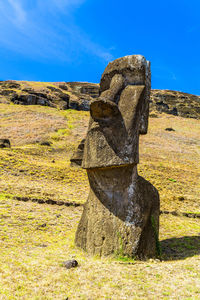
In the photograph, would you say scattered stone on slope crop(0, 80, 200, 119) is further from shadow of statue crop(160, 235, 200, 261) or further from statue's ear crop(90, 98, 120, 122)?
statue's ear crop(90, 98, 120, 122)

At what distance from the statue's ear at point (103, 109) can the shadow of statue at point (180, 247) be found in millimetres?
3690

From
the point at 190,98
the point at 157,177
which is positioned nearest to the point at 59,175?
the point at 157,177

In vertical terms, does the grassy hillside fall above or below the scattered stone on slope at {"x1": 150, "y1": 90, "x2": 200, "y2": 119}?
below

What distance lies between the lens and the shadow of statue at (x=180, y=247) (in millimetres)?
6596

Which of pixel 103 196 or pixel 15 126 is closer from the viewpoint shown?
pixel 103 196

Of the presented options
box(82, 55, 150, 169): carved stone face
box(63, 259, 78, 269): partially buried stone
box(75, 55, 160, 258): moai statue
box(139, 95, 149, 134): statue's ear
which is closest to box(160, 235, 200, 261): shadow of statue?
box(75, 55, 160, 258): moai statue

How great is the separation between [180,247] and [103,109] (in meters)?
4.43

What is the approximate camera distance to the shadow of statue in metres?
6.60

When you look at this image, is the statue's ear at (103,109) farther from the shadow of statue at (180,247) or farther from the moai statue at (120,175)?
the shadow of statue at (180,247)

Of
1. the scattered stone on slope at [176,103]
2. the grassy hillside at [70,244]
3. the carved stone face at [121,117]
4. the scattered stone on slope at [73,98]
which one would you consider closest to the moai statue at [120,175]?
the carved stone face at [121,117]

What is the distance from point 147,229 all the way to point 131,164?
1.63 metres

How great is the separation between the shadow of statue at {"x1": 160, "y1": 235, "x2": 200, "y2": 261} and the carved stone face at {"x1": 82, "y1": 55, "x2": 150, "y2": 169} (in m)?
2.68

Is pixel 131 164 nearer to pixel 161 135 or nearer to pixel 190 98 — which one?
pixel 161 135

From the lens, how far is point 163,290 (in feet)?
13.9
